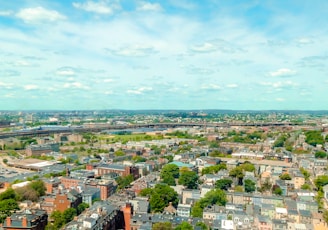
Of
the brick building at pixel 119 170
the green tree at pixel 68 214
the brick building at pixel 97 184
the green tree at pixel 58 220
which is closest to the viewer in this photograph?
the green tree at pixel 58 220

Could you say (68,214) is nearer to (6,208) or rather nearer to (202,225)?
(6,208)

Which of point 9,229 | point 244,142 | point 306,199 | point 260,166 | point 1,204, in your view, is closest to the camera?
point 9,229

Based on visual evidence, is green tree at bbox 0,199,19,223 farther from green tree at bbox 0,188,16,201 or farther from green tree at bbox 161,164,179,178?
green tree at bbox 161,164,179,178

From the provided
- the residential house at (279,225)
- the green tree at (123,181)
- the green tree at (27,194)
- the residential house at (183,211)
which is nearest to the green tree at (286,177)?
the residential house at (279,225)

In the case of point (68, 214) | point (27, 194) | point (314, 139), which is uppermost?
point (314, 139)

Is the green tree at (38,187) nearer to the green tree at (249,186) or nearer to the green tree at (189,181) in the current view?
the green tree at (189,181)

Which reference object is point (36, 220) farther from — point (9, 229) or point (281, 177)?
point (281, 177)

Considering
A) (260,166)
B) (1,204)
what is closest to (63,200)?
(1,204)

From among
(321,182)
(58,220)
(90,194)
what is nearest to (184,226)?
(58,220)

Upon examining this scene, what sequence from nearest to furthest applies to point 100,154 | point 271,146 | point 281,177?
point 281,177 → point 100,154 → point 271,146
